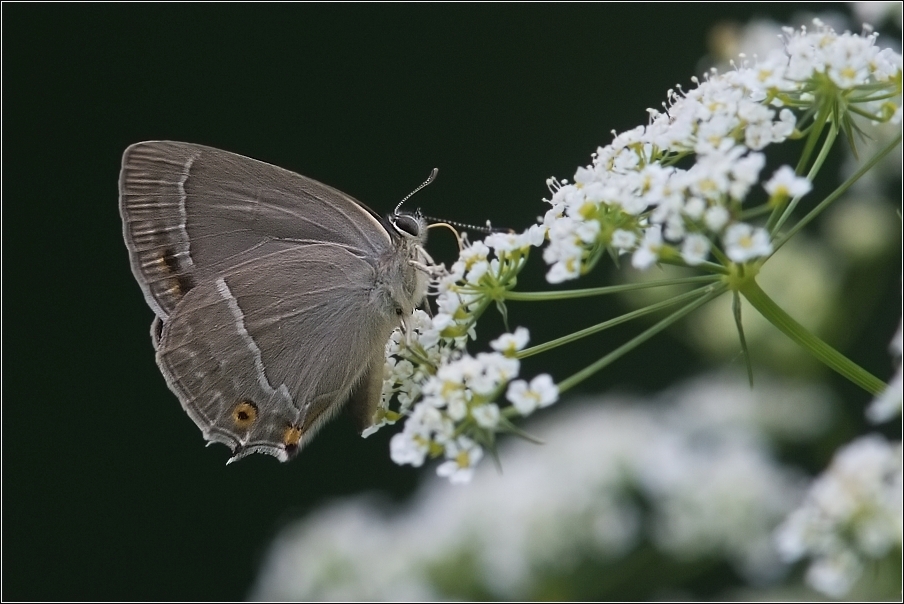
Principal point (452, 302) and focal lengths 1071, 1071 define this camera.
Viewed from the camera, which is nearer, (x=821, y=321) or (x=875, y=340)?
(x=821, y=321)

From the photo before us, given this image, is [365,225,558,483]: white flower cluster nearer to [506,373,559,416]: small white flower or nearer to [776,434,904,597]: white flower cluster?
[506,373,559,416]: small white flower

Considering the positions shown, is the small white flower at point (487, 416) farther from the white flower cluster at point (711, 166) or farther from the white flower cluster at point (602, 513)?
the white flower cluster at point (602, 513)

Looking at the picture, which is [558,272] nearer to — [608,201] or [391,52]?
[608,201]

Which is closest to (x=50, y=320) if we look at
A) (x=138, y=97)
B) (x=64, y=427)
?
(x=64, y=427)

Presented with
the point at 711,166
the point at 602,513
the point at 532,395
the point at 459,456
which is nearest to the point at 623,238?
the point at 711,166

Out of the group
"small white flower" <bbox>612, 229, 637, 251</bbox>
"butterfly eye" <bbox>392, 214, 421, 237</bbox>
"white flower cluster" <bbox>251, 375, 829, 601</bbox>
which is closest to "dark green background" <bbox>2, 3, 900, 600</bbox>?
"white flower cluster" <bbox>251, 375, 829, 601</bbox>

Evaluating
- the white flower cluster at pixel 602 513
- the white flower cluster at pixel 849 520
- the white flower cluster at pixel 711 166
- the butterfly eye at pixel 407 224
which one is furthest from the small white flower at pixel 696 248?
the white flower cluster at pixel 602 513

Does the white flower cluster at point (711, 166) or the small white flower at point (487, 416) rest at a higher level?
the white flower cluster at point (711, 166)
